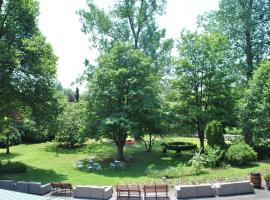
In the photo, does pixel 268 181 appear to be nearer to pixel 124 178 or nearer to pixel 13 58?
pixel 124 178

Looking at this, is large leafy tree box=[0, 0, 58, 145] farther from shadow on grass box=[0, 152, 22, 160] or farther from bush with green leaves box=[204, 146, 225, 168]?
bush with green leaves box=[204, 146, 225, 168]

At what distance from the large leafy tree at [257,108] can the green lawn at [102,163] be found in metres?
3.66

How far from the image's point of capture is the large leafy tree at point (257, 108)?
35625mm

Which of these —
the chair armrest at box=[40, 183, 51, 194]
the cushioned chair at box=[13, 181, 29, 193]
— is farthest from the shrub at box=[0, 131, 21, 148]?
the chair armrest at box=[40, 183, 51, 194]

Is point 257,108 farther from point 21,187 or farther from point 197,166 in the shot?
point 21,187

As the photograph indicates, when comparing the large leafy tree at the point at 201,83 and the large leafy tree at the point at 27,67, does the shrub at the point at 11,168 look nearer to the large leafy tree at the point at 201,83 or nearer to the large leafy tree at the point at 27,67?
the large leafy tree at the point at 27,67

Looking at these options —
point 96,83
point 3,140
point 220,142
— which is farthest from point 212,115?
point 3,140

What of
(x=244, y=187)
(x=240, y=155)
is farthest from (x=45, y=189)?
(x=240, y=155)

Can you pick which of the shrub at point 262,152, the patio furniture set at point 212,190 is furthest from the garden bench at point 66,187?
the shrub at point 262,152

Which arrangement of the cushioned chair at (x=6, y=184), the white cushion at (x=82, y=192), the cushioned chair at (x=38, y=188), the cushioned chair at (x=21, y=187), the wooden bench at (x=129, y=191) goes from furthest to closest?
1. the cushioned chair at (x=6, y=184)
2. the cushioned chair at (x=21, y=187)
3. the cushioned chair at (x=38, y=188)
4. the white cushion at (x=82, y=192)
5. the wooden bench at (x=129, y=191)

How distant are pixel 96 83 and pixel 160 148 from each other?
14084 millimetres

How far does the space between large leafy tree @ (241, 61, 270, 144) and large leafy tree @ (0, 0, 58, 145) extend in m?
18.6

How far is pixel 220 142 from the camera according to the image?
35.0 meters

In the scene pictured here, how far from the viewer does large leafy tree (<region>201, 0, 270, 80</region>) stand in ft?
152
